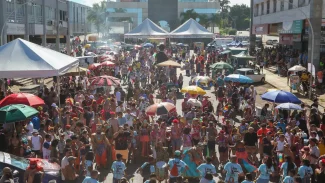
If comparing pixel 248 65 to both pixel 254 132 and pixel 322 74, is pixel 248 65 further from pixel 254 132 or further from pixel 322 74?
pixel 254 132

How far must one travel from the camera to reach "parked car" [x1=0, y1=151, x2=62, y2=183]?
419 inches

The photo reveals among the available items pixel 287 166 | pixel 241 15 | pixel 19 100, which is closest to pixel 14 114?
pixel 19 100

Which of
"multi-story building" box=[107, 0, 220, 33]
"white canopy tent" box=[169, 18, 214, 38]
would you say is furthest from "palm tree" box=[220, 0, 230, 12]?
"white canopy tent" box=[169, 18, 214, 38]

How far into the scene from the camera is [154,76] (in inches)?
1214

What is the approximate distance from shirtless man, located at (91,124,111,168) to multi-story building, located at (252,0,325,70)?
51.6ft

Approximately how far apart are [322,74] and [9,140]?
21761 millimetres

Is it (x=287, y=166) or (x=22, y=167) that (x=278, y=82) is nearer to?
(x=287, y=166)

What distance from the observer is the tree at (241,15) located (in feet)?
465

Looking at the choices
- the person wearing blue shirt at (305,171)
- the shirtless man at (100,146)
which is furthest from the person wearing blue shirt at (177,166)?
the shirtless man at (100,146)

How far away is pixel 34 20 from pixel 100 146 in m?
34.9

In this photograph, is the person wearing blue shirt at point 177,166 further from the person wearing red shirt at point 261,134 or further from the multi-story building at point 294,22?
→ the multi-story building at point 294,22

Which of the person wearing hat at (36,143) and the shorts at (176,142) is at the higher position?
the person wearing hat at (36,143)

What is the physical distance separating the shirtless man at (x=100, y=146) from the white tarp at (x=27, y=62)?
4.19 metres

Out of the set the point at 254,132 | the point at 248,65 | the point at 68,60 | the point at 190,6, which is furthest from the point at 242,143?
the point at 190,6
